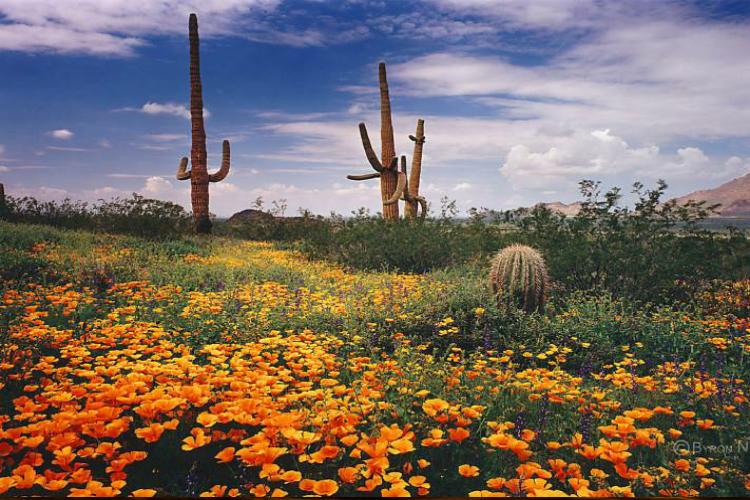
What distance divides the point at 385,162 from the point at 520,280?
25.7 feet

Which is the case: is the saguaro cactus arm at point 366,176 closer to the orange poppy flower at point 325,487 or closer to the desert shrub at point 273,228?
the desert shrub at point 273,228

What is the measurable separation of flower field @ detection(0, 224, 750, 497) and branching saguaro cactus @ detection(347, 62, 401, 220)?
7.38m

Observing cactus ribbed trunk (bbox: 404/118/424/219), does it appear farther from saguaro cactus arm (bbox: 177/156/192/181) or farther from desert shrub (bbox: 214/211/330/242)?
saguaro cactus arm (bbox: 177/156/192/181)

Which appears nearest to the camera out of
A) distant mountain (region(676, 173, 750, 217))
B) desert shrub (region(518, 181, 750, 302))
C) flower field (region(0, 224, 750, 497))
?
flower field (region(0, 224, 750, 497))

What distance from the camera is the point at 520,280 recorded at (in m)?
6.00

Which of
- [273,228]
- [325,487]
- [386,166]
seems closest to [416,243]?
[386,166]

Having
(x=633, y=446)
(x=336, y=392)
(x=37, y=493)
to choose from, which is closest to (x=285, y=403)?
(x=336, y=392)

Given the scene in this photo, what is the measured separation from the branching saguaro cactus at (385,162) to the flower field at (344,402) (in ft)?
24.2

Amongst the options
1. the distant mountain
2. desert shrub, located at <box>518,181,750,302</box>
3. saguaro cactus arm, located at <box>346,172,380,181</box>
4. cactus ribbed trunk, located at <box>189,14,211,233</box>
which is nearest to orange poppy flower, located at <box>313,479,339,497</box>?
the distant mountain

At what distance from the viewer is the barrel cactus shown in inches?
236

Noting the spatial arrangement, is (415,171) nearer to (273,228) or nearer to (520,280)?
(273,228)

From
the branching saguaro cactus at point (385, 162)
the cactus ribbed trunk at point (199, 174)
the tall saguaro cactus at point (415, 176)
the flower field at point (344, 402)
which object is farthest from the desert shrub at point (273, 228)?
the flower field at point (344, 402)

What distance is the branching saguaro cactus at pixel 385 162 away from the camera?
1294 centimetres

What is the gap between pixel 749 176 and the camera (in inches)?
152
